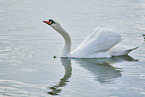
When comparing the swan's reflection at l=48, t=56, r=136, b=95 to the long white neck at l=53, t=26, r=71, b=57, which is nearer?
the swan's reflection at l=48, t=56, r=136, b=95

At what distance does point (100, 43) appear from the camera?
12.8 meters

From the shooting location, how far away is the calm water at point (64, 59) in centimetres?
970

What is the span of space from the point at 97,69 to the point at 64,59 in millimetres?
1577

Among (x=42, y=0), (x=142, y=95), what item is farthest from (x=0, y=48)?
(x=42, y=0)

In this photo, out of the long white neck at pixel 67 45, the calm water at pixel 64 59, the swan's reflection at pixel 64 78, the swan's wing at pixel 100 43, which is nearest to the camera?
the swan's reflection at pixel 64 78

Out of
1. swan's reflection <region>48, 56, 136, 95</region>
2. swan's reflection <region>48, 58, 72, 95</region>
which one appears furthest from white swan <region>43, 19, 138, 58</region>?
swan's reflection <region>48, 58, 72, 95</region>

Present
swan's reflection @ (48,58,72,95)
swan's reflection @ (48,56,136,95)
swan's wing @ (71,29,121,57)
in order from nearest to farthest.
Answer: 1. swan's reflection @ (48,58,72,95)
2. swan's reflection @ (48,56,136,95)
3. swan's wing @ (71,29,121,57)

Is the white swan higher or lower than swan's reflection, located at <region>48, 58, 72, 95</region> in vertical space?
higher

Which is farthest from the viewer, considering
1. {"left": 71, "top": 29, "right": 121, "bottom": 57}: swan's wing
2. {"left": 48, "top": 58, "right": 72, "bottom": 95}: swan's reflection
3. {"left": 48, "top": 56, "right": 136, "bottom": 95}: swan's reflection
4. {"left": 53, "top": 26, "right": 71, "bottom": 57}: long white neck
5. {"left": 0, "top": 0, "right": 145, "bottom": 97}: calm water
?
{"left": 53, "top": 26, "right": 71, "bottom": 57}: long white neck

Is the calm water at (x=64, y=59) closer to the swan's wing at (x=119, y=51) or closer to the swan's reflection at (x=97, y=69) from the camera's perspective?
the swan's reflection at (x=97, y=69)

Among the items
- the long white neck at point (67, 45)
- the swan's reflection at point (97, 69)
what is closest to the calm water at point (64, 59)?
the swan's reflection at point (97, 69)

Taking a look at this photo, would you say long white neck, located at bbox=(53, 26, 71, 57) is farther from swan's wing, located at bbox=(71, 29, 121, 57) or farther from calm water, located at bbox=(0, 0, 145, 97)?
swan's wing, located at bbox=(71, 29, 121, 57)

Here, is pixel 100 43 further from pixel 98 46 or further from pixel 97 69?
pixel 97 69

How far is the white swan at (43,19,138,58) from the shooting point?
12812 mm
